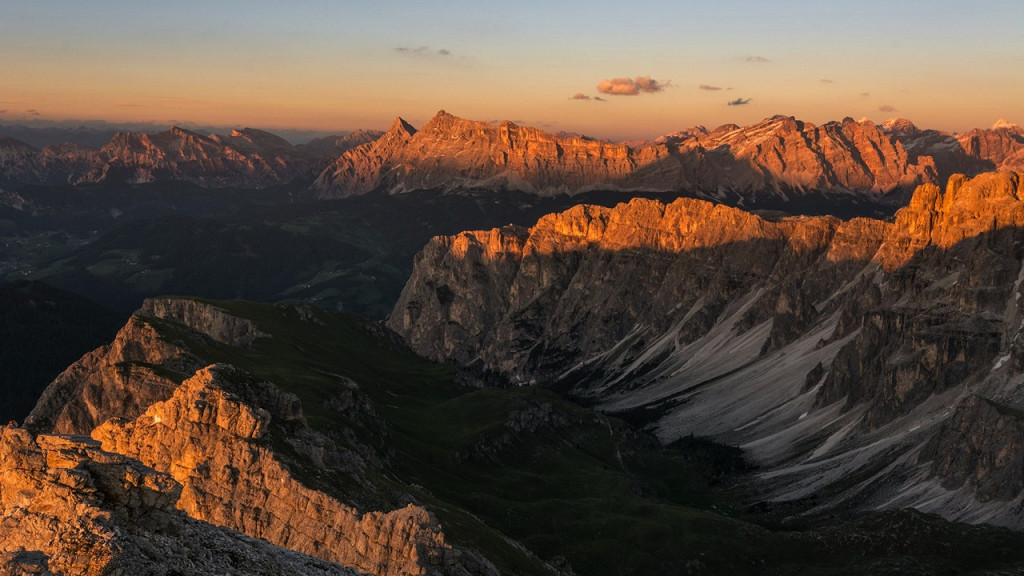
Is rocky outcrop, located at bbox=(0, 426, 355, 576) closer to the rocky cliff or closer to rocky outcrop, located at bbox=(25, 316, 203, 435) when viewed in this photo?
the rocky cliff

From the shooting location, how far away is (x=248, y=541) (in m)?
58.6

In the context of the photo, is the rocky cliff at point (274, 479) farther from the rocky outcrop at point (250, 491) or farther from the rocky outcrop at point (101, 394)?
the rocky outcrop at point (101, 394)

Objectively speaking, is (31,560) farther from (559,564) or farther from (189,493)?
(559,564)

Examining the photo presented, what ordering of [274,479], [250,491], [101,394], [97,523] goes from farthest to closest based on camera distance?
[101,394], [274,479], [250,491], [97,523]

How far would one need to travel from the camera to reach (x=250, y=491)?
346ft

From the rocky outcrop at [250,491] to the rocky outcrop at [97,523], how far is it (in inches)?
1498

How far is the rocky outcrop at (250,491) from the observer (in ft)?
315

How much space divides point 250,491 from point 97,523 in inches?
2311

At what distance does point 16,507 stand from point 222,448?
57.7m

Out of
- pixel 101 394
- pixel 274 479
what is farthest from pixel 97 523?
pixel 101 394

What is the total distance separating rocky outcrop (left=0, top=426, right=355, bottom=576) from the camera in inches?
1827

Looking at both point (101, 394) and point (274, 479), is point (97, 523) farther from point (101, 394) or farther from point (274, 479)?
point (101, 394)

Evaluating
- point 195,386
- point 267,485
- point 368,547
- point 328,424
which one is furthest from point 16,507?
point 328,424

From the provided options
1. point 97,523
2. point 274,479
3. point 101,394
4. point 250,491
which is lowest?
point 101,394
